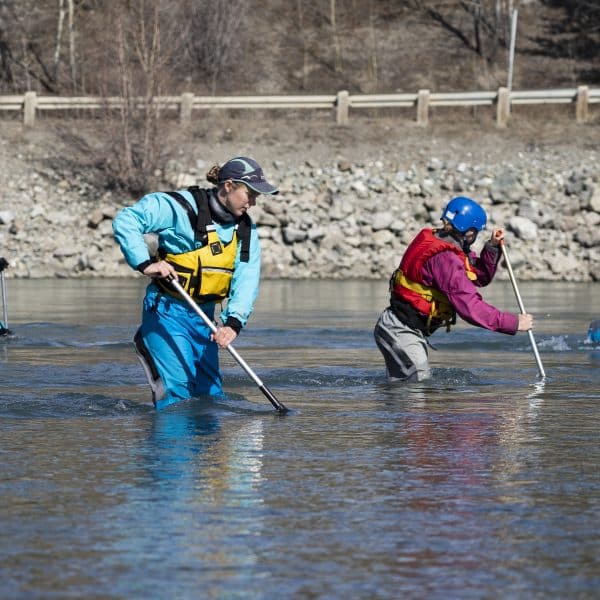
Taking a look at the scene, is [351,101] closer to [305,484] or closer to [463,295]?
[463,295]

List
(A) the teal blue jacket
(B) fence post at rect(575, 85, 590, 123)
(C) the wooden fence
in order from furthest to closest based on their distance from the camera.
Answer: (B) fence post at rect(575, 85, 590, 123) → (C) the wooden fence → (A) the teal blue jacket

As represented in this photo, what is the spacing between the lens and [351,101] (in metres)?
41.1

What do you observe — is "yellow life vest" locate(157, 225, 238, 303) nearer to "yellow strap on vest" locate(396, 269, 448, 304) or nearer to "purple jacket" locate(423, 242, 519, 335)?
"purple jacket" locate(423, 242, 519, 335)

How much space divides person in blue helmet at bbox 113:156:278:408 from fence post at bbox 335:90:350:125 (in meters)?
31.6

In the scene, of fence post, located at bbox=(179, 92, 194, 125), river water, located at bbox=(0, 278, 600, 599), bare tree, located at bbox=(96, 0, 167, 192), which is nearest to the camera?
river water, located at bbox=(0, 278, 600, 599)

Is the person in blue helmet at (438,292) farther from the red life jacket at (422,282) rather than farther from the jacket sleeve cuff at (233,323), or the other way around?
the jacket sleeve cuff at (233,323)

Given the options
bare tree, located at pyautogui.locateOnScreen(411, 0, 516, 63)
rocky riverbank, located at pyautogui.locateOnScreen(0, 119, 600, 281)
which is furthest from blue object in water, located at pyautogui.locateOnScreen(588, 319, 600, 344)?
bare tree, located at pyautogui.locateOnScreen(411, 0, 516, 63)

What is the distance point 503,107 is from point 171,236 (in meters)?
32.2

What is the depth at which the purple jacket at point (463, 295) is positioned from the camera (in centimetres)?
1122

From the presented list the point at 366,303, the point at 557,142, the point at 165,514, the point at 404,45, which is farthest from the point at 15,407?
the point at 404,45

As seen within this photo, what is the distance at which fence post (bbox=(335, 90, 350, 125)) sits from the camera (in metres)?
41.1

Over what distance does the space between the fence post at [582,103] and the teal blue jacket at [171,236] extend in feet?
106

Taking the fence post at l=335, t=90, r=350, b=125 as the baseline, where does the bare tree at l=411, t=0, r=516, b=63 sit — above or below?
above

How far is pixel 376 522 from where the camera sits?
256 inches
